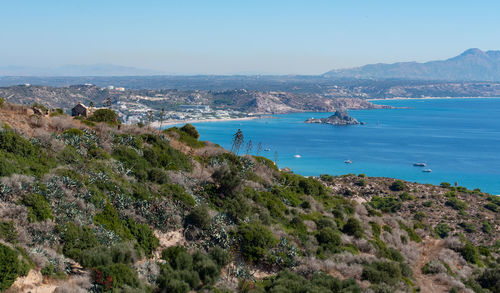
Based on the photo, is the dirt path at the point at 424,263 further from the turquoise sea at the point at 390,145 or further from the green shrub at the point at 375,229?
the turquoise sea at the point at 390,145

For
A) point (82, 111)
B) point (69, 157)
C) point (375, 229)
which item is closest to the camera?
point (69, 157)

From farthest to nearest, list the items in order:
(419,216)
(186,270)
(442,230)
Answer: (419,216) → (442,230) → (186,270)

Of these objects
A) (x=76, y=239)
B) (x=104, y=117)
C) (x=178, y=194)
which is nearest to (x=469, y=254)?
(x=178, y=194)

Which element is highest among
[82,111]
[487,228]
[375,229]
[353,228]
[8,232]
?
[82,111]

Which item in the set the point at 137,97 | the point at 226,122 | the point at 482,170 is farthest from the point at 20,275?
the point at 137,97

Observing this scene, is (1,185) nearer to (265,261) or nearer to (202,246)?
(202,246)

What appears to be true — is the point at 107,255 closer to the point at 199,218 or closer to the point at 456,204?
the point at 199,218

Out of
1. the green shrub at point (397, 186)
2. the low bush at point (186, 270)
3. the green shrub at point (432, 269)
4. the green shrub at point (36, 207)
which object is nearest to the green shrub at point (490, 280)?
the green shrub at point (432, 269)
